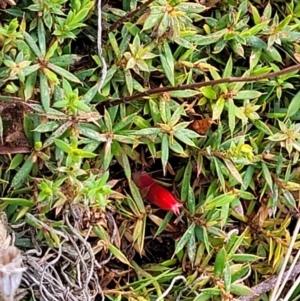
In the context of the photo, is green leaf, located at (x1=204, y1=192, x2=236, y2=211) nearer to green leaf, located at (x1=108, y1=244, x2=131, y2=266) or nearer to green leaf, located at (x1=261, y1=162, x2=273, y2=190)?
green leaf, located at (x1=261, y1=162, x2=273, y2=190)

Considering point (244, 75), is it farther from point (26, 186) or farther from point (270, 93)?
point (26, 186)

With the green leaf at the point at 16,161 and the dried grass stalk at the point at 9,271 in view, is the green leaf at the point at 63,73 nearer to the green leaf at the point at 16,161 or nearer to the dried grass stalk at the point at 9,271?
the green leaf at the point at 16,161

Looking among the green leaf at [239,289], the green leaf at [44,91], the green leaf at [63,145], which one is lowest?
the green leaf at [239,289]

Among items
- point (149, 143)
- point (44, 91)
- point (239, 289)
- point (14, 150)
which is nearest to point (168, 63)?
point (149, 143)

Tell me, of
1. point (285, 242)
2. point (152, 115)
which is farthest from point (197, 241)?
point (152, 115)

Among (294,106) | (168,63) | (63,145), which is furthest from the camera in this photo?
(294,106)

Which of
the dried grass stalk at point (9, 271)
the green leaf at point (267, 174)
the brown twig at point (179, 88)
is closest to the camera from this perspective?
the dried grass stalk at point (9, 271)

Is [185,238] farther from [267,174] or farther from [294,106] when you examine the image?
[294,106]

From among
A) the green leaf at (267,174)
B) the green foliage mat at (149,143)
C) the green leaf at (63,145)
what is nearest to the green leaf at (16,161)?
the green foliage mat at (149,143)
